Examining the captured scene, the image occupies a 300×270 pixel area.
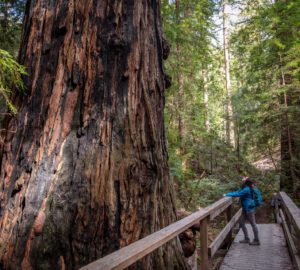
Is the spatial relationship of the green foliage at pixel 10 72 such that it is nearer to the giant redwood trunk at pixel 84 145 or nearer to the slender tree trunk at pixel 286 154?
the giant redwood trunk at pixel 84 145

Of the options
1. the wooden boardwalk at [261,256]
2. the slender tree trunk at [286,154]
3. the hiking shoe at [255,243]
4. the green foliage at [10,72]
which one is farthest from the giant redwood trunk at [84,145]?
the slender tree trunk at [286,154]

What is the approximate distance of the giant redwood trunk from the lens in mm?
2898

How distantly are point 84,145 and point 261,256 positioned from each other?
4140mm

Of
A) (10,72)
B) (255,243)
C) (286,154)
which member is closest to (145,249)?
(10,72)

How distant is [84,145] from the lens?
3.16m

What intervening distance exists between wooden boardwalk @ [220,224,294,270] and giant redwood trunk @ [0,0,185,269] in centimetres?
196

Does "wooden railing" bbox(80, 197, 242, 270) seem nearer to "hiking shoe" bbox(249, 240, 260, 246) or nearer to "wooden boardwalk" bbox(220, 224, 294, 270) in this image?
"wooden boardwalk" bbox(220, 224, 294, 270)

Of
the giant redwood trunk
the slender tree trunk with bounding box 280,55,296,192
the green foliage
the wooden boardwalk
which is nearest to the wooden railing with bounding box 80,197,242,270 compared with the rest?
the giant redwood trunk

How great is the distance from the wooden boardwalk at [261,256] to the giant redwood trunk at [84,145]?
1.96m

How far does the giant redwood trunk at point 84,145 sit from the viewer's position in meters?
2.90

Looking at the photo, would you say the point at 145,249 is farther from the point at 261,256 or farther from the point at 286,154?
the point at 286,154

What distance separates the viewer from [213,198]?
12.9m

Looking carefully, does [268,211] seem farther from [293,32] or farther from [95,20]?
[95,20]

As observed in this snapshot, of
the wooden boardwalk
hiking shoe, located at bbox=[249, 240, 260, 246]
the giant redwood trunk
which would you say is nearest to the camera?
the giant redwood trunk
